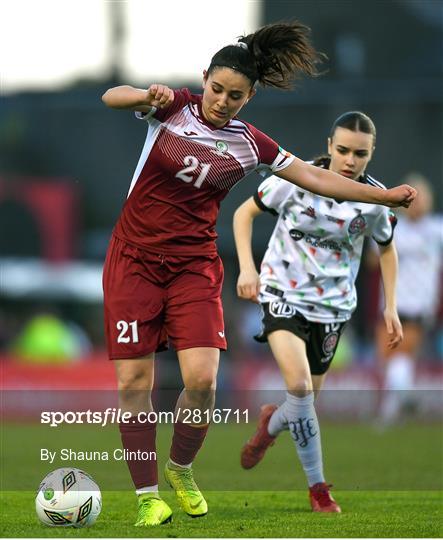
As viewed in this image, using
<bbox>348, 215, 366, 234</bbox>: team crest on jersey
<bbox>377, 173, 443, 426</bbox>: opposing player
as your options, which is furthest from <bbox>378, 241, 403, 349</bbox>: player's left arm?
<bbox>377, 173, 443, 426</bbox>: opposing player

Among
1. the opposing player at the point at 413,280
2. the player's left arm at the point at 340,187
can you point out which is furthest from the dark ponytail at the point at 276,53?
the opposing player at the point at 413,280

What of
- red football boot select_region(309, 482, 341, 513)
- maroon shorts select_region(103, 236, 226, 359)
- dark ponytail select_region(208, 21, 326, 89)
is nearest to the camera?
dark ponytail select_region(208, 21, 326, 89)

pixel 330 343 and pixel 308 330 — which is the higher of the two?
pixel 308 330

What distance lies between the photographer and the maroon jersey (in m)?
6.85

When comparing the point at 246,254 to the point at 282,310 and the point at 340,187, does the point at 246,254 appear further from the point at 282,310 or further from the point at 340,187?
the point at 340,187

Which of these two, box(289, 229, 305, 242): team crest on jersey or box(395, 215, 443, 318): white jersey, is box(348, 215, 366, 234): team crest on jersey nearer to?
box(289, 229, 305, 242): team crest on jersey

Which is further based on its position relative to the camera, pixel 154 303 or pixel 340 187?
pixel 154 303

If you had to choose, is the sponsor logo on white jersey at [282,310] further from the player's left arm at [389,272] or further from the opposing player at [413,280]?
the opposing player at [413,280]

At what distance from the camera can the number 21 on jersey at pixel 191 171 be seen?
686cm

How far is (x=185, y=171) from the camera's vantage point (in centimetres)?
687

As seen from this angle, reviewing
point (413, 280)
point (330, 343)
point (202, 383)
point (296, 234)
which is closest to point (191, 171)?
point (202, 383)

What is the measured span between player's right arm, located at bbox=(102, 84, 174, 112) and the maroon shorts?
36.2 inches

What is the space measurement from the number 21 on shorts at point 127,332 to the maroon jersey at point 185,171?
410 mm

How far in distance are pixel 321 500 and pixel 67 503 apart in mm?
1746
